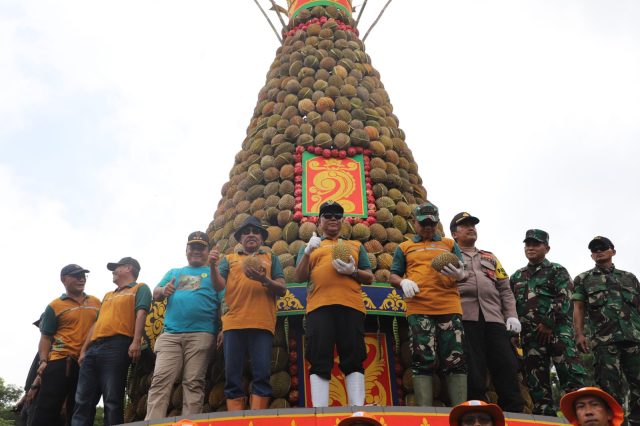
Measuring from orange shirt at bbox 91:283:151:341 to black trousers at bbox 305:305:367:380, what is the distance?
1625 millimetres

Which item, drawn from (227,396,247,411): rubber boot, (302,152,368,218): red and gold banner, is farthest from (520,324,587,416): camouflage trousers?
(302,152,368,218): red and gold banner

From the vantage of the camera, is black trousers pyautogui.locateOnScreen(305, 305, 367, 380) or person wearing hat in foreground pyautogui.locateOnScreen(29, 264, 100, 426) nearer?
black trousers pyautogui.locateOnScreen(305, 305, 367, 380)

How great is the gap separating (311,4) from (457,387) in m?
6.37

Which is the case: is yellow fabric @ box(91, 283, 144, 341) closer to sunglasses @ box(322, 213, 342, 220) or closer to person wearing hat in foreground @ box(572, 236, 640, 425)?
sunglasses @ box(322, 213, 342, 220)

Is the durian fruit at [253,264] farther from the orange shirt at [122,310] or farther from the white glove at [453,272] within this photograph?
the white glove at [453,272]

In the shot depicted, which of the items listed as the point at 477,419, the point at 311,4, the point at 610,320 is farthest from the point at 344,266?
the point at 311,4

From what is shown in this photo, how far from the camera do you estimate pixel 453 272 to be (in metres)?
5.03

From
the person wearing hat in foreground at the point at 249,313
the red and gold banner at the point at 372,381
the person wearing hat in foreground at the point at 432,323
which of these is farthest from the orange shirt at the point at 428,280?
the red and gold banner at the point at 372,381

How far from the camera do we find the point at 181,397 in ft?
20.1

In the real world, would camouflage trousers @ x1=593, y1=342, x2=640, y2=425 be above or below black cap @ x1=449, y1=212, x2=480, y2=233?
below

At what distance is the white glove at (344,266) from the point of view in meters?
4.95

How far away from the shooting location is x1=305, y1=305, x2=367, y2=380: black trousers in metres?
4.78

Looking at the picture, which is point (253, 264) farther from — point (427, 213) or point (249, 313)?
point (427, 213)

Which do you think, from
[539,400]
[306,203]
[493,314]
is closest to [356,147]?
[306,203]
